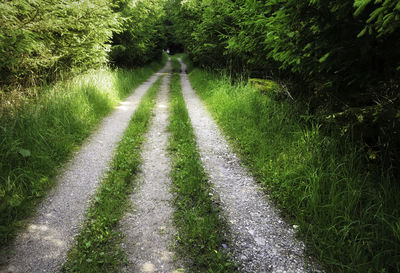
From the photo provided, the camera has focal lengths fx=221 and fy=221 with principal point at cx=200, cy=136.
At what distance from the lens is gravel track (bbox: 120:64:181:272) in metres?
2.43

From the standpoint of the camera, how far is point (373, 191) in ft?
9.23

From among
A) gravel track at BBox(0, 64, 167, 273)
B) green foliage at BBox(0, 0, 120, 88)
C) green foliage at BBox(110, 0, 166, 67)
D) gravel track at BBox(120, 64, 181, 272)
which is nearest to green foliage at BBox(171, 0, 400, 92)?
gravel track at BBox(120, 64, 181, 272)

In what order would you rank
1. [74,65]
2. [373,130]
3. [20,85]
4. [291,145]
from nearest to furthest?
[373,130], [291,145], [20,85], [74,65]

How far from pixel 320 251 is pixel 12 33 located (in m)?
5.75

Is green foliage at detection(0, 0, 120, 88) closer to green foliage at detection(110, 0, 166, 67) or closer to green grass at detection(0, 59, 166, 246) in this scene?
green grass at detection(0, 59, 166, 246)

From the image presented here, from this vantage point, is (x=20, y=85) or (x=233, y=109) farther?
(x=233, y=109)

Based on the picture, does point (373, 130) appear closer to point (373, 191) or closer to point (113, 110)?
point (373, 191)

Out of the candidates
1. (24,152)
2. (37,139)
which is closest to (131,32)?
(37,139)

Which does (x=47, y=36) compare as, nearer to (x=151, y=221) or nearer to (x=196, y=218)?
(x=151, y=221)

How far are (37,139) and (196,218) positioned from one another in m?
3.76

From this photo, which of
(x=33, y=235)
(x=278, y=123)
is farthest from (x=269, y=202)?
(x=33, y=235)

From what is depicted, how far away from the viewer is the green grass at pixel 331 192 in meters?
2.32

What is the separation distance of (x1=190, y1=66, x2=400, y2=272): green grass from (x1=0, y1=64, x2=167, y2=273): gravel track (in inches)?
114

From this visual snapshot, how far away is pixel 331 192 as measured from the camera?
2932 mm
